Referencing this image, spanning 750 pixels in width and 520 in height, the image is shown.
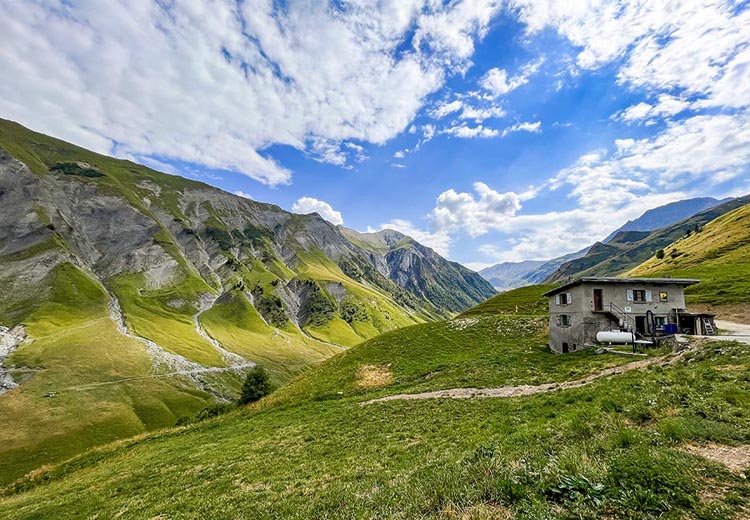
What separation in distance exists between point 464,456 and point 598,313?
37120 mm

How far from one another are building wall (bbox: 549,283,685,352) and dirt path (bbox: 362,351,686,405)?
13.0 m

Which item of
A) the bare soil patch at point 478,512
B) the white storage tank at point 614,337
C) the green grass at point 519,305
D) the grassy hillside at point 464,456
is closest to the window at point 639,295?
the white storage tank at point 614,337

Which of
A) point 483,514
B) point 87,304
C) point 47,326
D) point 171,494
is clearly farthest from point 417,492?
point 87,304

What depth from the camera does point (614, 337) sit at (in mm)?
37031

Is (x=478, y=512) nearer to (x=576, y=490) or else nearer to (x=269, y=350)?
(x=576, y=490)

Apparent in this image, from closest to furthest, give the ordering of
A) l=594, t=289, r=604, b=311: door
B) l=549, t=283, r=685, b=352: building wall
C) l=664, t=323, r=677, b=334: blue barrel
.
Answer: l=664, t=323, r=677, b=334: blue barrel < l=549, t=283, r=685, b=352: building wall < l=594, t=289, r=604, b=311: door

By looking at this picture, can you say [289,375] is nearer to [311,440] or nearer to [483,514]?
[311,440]

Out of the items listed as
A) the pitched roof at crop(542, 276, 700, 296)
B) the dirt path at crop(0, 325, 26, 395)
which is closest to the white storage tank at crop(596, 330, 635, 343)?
the pitched roof at crop(542, 276, 700, 296)

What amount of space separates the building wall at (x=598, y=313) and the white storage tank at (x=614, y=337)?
2141 mm

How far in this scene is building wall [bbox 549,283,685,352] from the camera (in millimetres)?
40438

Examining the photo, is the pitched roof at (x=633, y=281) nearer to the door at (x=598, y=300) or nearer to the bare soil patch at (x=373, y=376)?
the door at (x=598, y=300)

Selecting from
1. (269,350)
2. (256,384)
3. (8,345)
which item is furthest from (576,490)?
(269,350)

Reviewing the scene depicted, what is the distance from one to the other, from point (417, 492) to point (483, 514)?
2718 mm

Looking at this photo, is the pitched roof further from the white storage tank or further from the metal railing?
the white storage tank
